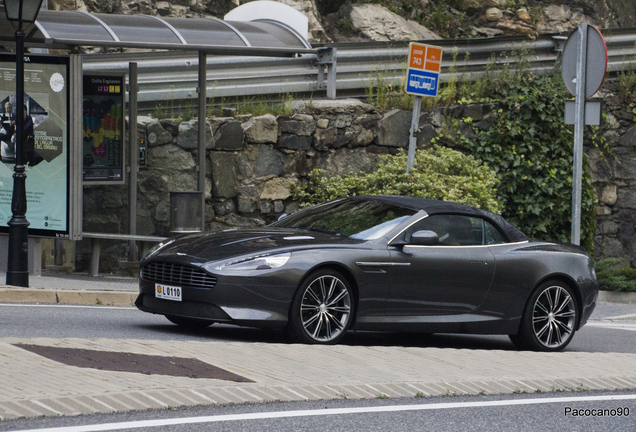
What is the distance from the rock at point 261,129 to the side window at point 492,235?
634 cm

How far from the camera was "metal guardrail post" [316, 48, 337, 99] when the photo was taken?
15.9m

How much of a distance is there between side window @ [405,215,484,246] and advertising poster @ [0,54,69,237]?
5.66 metres

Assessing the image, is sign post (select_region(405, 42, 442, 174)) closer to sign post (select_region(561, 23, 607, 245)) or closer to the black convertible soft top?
sign post (select_region(561, 23, 607, 245))

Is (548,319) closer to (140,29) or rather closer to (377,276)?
(377,276)

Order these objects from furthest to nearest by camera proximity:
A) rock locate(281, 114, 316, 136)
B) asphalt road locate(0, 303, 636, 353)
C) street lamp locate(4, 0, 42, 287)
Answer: rock locate(281, 114, 316, 136) → street lamp locate(4, 0, 42, 287) → asphalt road locate(0, 303, 636, 353)

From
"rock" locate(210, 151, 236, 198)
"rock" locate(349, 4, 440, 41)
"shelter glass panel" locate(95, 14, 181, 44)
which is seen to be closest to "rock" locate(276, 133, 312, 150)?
"rock" locate(210, 151, 236, 198)

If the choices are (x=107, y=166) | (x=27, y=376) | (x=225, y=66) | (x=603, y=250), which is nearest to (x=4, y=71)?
(x=107, y=166)

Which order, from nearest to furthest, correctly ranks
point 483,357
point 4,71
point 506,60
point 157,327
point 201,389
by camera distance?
1. point 201,389
2. point 483,357
3. point 157,327
4. point 4,71
5. point 506,60

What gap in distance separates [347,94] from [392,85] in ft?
2.66

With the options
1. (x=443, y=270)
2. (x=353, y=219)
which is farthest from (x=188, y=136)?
(x=443, y=270)

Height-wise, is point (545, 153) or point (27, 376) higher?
point (545, 153)

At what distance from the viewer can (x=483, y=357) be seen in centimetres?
821

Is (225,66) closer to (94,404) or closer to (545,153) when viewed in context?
(545,153)

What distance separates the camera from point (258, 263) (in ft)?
26.6
